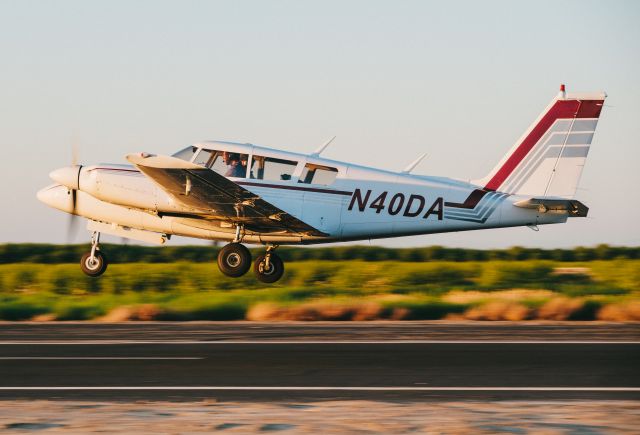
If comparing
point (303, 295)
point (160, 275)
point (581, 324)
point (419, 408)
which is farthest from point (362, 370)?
point (160, 275)

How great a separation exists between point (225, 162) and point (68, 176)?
326 centimetres

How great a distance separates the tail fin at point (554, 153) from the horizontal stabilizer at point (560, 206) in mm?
546

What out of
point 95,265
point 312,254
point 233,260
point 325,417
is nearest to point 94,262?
point 95,265

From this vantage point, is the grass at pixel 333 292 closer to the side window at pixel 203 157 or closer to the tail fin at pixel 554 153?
the tail fin at pixel 554 153

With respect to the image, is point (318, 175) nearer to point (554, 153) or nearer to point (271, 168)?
point (271, 168)

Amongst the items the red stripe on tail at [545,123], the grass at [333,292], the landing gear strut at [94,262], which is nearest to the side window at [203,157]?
the landing gear strut at [94,262]

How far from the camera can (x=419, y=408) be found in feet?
33.1

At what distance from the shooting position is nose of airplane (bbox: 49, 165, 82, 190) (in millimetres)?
19844

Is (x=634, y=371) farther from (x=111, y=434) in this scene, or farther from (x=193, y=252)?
(x=193, y=252)

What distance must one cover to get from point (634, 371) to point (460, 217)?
794cm

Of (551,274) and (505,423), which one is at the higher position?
(551,274)

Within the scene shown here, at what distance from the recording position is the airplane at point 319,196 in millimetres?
19406

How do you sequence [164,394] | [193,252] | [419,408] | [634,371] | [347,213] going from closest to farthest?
[419,408], [164,394], [634,371], [347,213], [193,252]

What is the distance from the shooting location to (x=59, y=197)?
2067 centimetres
